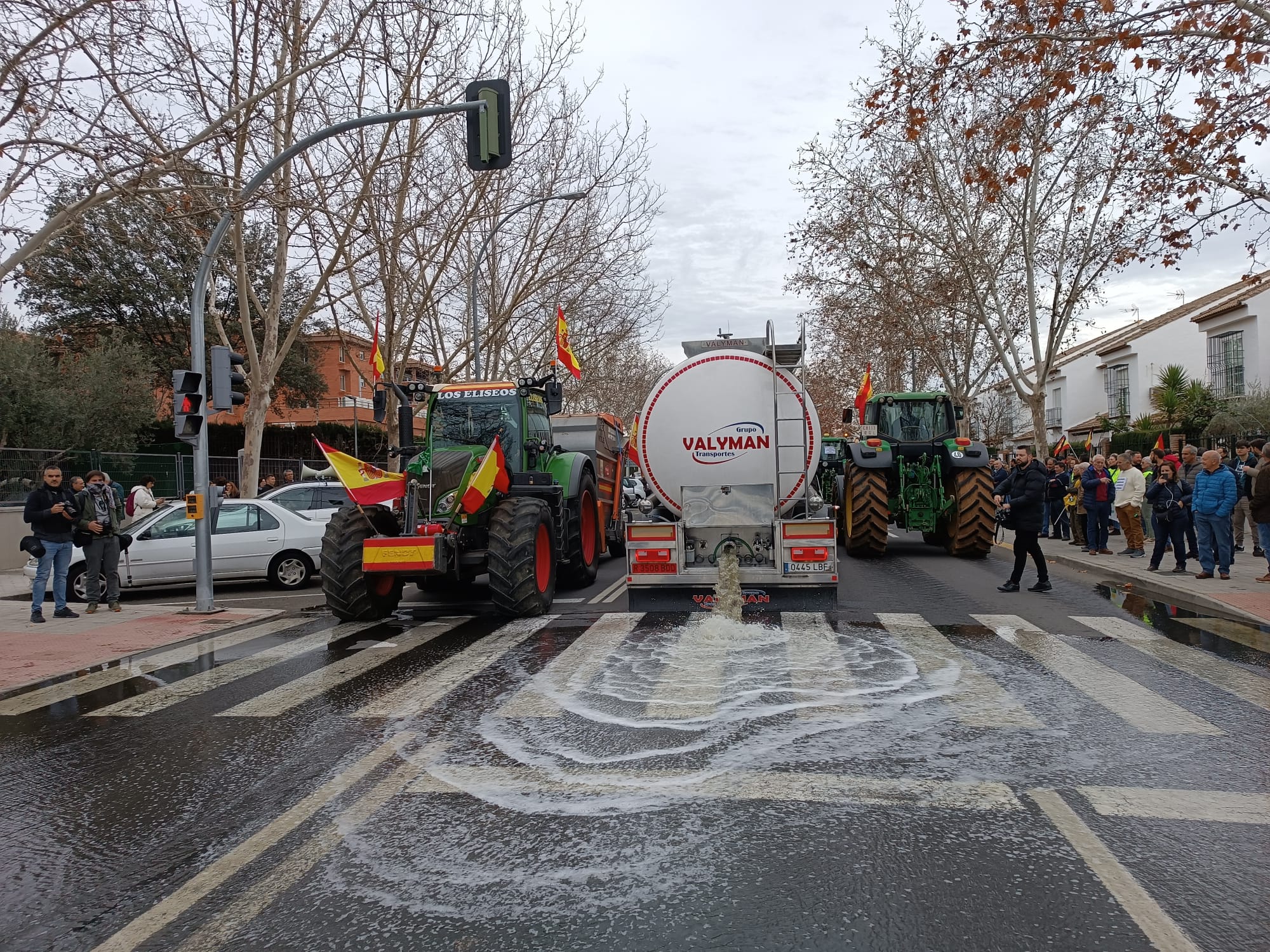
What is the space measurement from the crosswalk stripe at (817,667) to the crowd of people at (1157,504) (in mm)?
3761

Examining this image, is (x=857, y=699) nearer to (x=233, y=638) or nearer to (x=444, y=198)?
(x=233, y=638)

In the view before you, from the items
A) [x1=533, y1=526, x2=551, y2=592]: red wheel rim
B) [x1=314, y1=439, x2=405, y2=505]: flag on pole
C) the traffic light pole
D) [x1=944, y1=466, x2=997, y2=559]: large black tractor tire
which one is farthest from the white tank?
[x1=944, y1=466, x2=997, y2=559]: large black tractor tire

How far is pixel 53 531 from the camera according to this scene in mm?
11367

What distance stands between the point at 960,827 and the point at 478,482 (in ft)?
22.4

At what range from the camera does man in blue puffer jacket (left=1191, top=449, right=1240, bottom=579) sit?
1222cm

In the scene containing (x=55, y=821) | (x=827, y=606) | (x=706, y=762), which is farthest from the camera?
(x=827, y=606)

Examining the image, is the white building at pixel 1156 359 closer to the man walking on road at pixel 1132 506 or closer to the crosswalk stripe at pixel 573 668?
the man walking on road at pixel 1132 506

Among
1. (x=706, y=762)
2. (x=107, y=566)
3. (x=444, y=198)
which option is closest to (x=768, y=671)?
(x=706, y=762)

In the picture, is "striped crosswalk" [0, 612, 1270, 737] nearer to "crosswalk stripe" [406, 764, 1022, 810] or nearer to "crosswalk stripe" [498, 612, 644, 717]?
"crosswalk stripe" [498, 612, 644, 717]

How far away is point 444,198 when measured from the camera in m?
18.6

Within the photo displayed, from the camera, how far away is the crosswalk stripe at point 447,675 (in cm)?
654

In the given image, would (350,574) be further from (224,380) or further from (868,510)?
(868,510)

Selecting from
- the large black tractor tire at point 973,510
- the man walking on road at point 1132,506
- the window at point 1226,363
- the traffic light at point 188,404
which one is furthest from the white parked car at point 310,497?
the window at point 1226,363

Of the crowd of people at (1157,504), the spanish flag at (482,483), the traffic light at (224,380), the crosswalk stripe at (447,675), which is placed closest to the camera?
the crosswalk stripe at (447,675)
